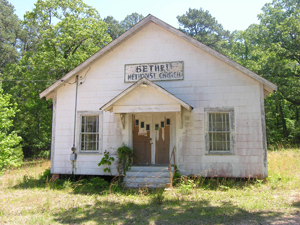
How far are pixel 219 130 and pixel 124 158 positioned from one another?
4.00m

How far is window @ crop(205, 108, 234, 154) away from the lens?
10.9 metres

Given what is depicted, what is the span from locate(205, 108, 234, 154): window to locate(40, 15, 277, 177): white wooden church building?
0.13ft

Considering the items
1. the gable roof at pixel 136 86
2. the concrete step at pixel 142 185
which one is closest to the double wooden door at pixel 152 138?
the concrete step at pixel 142 185

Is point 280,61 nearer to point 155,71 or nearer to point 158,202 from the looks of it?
point 155,71

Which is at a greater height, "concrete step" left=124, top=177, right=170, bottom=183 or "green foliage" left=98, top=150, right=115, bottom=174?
"green foliage" left=98, top=150, right=115, bottom=174

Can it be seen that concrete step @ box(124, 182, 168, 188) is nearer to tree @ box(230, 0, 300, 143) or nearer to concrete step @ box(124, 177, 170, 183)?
concrete step @ box(124, 177, 170, 183)

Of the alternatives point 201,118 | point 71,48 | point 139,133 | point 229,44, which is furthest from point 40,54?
point 229,44

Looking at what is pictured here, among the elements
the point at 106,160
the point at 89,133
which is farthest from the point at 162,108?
the point at 89,133

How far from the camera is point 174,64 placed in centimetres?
1159

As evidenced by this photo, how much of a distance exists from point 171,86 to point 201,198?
4.75 meters

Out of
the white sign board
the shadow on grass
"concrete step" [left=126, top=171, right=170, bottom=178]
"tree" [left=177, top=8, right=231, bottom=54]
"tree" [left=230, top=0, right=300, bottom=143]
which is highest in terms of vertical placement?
"tree" [left=177, top=8, right=231, bottom=54]

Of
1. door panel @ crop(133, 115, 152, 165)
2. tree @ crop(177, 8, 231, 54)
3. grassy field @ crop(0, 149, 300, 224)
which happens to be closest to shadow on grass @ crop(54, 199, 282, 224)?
grassy field @ crop(0, 149, 300, 224)

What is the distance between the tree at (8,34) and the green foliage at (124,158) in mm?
24827

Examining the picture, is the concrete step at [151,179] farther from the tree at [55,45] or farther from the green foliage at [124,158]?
the tree at [55,45]
